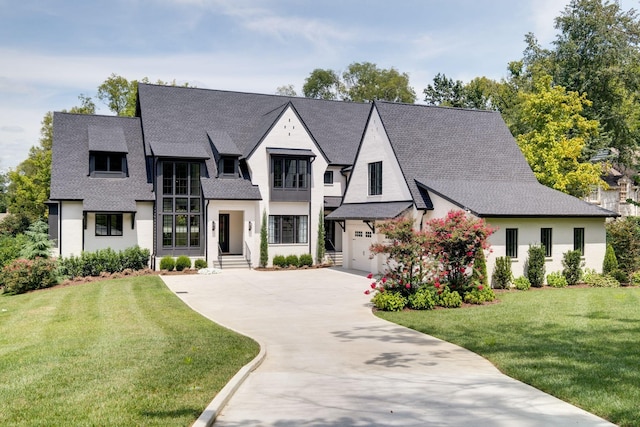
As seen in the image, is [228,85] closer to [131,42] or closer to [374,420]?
[131,42]

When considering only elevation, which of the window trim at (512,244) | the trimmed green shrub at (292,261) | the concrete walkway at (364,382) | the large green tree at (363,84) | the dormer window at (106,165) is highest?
the large green tree at (363,84)

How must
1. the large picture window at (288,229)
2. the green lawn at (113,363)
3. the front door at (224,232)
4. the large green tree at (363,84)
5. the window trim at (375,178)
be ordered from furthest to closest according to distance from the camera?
the large green tree at (363,84)
the front door at (224,232)
the large picture window at (288,229)
the window trim at (375,178)
the green lawn at (113,363)

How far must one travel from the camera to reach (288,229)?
33.0m

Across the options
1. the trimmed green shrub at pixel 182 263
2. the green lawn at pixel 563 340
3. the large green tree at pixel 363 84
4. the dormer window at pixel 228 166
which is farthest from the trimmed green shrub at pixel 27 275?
the large green tree at pixel 363 84

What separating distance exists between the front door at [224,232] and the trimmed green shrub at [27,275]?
33.5 ft

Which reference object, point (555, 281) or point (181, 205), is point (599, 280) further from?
point (181, 205)

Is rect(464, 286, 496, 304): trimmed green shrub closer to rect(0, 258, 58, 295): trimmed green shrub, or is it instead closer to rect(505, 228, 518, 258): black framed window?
rect(505, 228, 518, 258): black framed window

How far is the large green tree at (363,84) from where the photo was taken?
6297 cm

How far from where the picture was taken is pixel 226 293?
21.6m

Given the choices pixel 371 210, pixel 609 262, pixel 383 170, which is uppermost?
pixel 383 170

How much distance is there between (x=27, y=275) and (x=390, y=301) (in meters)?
16.4

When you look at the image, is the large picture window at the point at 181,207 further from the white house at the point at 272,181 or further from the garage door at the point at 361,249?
the garage door at the point at 361,249

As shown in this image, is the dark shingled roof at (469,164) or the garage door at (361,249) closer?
the dark shingled roof at (469,164)


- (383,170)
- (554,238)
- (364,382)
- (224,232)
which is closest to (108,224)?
(224,232)
